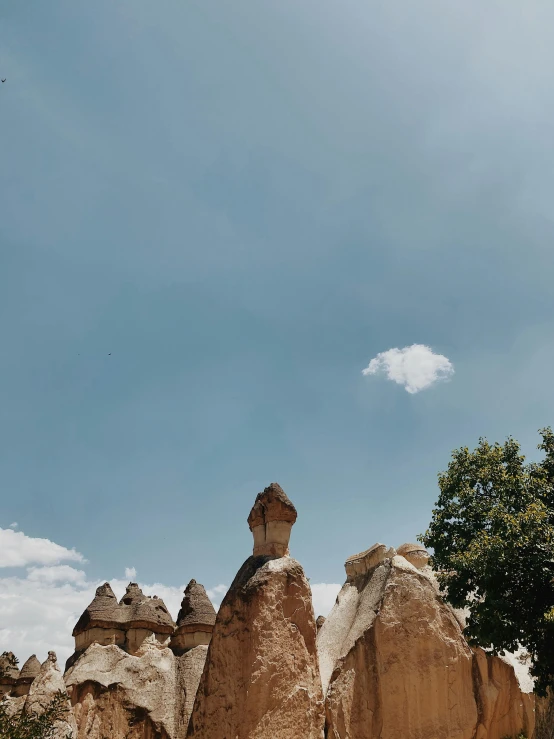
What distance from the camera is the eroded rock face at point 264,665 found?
50.8 ft

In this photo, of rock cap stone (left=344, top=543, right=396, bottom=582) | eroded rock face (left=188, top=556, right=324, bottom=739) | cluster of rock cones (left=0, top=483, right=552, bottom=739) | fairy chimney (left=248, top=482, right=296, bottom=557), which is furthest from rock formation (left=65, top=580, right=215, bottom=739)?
fairy chimney (left=248, top=482, right=296, bottom=557)

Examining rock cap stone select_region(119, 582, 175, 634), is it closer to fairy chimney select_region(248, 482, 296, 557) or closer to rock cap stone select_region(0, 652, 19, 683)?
rock cap stone select_region(0, 652, 19, 683)

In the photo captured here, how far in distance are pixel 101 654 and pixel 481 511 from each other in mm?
19420

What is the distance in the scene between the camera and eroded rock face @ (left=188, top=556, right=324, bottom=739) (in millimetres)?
15484

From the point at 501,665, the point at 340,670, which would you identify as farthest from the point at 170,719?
the point at 501,665

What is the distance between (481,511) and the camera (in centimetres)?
1925

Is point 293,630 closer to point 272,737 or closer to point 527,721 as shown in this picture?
point 272,737

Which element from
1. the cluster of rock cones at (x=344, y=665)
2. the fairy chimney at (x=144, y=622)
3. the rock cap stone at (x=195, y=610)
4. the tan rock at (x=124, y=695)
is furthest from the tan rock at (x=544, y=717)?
the fairy chimney at (x=144, y=622)

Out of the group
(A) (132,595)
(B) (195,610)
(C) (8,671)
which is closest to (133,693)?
(B) (195,610)

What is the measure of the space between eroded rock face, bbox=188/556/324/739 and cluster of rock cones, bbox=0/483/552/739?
1.1 inches

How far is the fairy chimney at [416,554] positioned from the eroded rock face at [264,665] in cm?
1118

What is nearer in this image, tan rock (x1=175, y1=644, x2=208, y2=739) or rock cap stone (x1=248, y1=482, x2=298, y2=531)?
rock cap stone (x1=248, y1=482, x2=298, y2=531)

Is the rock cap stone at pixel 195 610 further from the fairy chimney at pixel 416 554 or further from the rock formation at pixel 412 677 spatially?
the rock formation at pixel 412 677

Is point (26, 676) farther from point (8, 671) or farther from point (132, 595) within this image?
point (132, 595)
